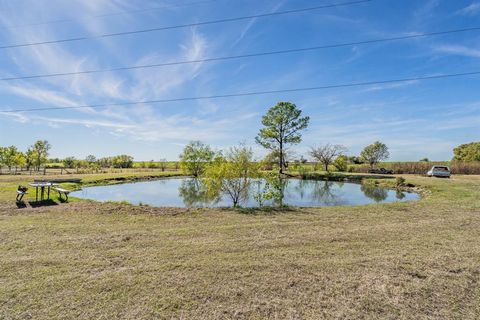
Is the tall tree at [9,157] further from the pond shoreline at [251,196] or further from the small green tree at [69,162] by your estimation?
the pond shoreline at [251,196]

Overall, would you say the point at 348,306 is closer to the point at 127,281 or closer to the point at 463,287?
the point at 463,287

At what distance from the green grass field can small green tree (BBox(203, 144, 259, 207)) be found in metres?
3.86

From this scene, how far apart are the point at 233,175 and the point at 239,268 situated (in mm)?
7457

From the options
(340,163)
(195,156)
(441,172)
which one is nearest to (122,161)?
(195,156)

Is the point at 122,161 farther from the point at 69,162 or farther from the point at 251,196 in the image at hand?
the point at 251,196

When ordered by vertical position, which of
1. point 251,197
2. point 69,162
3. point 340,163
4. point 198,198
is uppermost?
point 69,162

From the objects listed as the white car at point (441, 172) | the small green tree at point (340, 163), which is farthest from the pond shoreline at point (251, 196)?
the small green tree at point (340, 163)

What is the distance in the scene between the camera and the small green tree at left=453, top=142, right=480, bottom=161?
152ft

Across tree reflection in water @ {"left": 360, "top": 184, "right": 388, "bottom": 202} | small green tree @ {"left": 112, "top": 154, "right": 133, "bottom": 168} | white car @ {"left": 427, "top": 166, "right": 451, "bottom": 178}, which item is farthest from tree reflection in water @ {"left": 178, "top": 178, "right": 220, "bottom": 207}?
small green tree @ {"left": 112, "top": 154, "right": 133, "bottom": 168}

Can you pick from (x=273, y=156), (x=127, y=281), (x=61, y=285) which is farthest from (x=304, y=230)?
(x=273, y=156)

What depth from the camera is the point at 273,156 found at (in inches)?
1596

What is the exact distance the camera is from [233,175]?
465 inches

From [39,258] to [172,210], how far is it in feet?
15.5

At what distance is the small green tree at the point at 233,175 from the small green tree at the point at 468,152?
174ft
